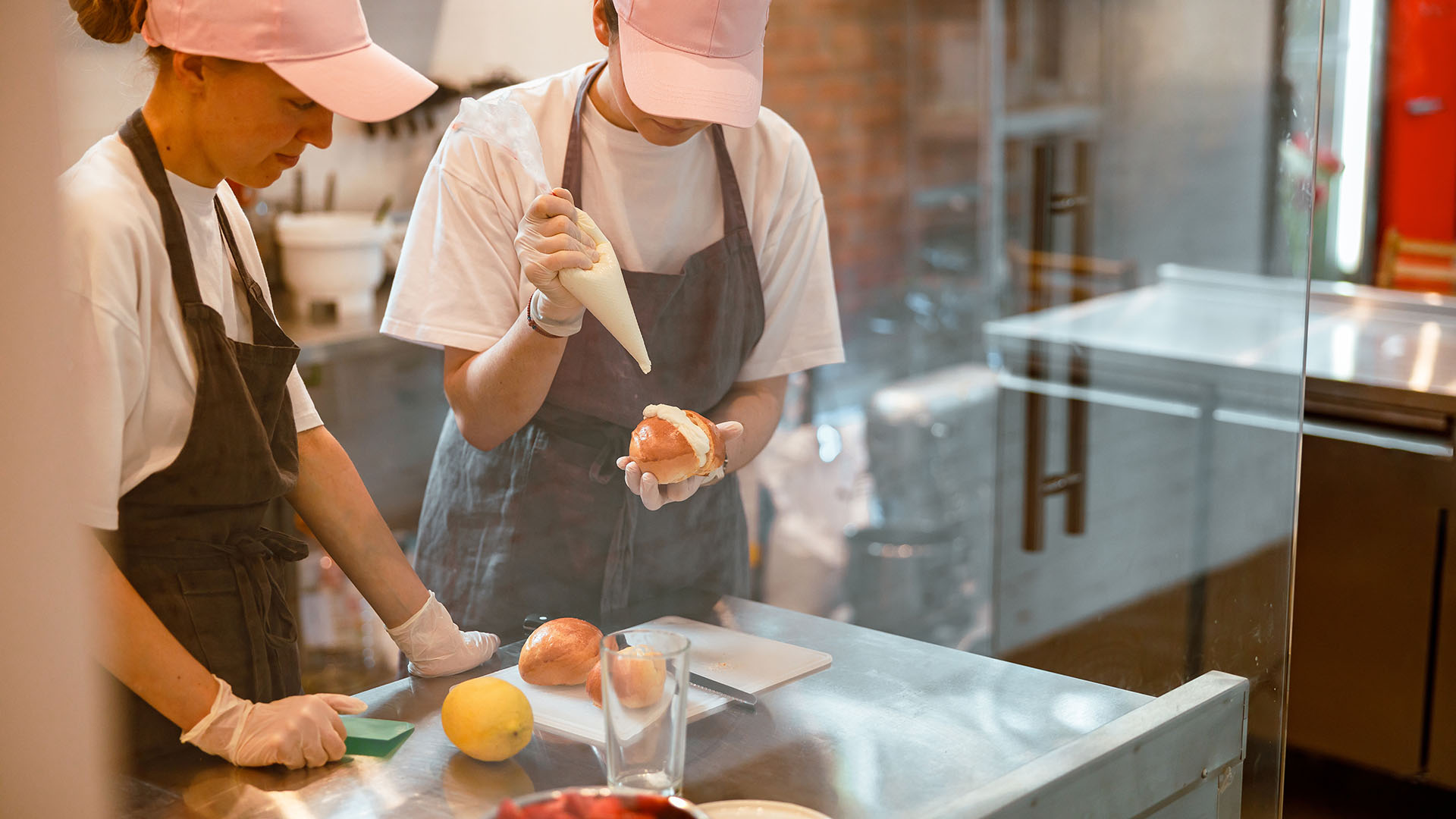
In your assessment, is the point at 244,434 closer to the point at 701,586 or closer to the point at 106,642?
the point at 106,642

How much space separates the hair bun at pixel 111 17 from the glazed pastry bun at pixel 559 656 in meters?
0.58

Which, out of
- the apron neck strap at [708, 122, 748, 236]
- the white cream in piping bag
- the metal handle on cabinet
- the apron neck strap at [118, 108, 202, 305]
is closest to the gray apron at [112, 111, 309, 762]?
the apron neck strap at [118, 108, 202, 305]

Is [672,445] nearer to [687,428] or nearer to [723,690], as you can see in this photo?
[687,428]

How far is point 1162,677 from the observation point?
4.70ft

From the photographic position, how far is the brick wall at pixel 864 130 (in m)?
2.51

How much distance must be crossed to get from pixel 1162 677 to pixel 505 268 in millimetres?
848

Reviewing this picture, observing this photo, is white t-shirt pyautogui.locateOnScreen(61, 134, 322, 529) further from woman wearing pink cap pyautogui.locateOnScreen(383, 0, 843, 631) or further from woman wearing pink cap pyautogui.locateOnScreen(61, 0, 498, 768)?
woman wearing pink cap pyautogui.locateOnScreen(383, 0, 843, 631)

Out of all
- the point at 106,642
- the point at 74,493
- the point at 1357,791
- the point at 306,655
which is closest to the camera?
the point at 74,493

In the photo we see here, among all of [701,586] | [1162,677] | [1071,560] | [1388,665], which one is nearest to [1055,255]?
[1071,560]

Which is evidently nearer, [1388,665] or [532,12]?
[532,12]

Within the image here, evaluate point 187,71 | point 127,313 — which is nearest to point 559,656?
point 127,313

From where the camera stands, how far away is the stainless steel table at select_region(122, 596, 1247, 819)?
3.14ft

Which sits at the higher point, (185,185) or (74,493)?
(185,185)

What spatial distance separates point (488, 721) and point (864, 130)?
2.23 meters
